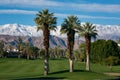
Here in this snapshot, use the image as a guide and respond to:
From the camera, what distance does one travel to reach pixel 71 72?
3588 inches

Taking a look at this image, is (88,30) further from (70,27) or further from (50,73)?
(50,73)

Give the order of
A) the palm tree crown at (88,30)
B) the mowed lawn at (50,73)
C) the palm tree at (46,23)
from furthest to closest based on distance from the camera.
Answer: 1. the palm tree crown at (88,30)
2. the palm tree at (46,23)
3. the mowed lawn at (50,73)

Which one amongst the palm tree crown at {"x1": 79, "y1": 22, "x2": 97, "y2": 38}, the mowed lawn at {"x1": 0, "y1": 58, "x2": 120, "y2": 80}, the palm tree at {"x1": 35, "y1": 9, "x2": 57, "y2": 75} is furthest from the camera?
the palm tree crown at {"x1": 79, "y1": 22, "x2": 97, "y2": 38}

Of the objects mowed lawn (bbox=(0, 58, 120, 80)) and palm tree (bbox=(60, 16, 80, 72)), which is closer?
mowed lawn (bbox=(0, 58, 120, 80))

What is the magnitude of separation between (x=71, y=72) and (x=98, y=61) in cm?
8728

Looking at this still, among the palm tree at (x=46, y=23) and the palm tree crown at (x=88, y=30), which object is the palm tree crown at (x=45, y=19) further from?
the palm tree crown at (x=88, y=30)

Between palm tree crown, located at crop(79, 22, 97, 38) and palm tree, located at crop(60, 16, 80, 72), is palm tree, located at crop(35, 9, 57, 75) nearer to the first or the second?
palm tree, located at crop(60, 16, 80, 72)

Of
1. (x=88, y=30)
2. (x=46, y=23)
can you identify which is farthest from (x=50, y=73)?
(x=88, y=30)

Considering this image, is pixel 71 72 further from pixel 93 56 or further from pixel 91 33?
pixel 93 56

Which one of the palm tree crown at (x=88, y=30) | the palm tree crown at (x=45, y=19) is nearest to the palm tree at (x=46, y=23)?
the palm tree crown at (x=45, y=19)

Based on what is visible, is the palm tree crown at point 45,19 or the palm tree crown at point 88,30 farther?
the palm tree crown at point 88,30

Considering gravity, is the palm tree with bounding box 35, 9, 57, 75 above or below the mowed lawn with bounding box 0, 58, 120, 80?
above

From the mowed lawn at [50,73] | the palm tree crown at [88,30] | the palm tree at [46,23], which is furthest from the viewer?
the palm tree crown at [88,30]

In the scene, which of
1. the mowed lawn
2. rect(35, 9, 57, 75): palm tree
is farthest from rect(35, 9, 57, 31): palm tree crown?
the mowed lawn
